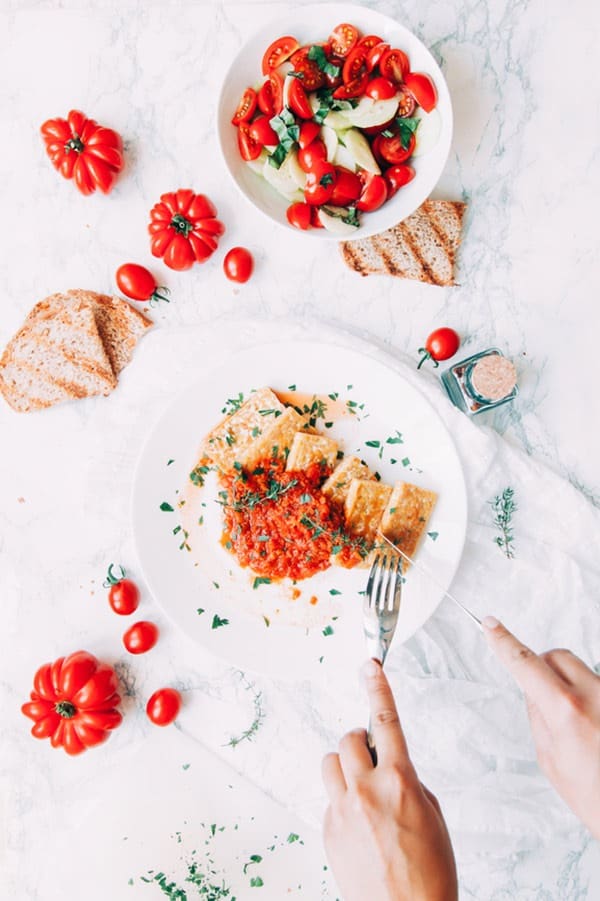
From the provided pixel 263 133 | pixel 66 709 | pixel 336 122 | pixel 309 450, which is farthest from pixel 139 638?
pixel 336 122

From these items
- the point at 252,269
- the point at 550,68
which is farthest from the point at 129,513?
the point at 550,68

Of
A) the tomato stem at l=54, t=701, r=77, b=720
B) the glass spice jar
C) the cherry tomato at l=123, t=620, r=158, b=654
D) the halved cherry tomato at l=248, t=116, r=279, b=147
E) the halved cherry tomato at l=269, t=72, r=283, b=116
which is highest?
the halved cherry tomato at l=269, t=72, r=283, b=116

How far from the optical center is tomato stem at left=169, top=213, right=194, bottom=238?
10.7 feet

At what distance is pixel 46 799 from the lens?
3.62 meters

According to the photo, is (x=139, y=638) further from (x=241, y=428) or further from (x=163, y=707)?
(x=241, y=428)

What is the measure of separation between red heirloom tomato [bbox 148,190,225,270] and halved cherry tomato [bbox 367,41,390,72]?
917 mm

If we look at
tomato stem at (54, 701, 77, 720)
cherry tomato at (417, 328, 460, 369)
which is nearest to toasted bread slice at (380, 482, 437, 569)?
cherry tomato at (417, 328, 460, 369)

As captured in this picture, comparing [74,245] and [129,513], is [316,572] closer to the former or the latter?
[129,513]

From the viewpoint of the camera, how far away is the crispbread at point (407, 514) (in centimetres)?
321

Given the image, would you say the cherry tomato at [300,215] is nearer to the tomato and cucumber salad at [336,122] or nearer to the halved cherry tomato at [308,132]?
the tomato and cucumber salad at [336,122]

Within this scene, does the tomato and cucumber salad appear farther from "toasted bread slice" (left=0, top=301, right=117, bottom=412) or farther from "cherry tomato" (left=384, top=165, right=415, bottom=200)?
"toasted bread slice" (left=0, top=301, right=117, bottom=412)

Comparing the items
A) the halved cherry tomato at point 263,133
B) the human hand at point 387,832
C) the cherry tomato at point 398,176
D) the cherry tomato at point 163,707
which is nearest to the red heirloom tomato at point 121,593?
the cherry tomato at point 163,707

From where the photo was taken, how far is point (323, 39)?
3.04m

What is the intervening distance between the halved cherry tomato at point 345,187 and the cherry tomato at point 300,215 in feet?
0.34
